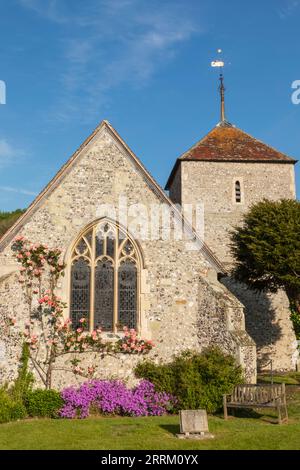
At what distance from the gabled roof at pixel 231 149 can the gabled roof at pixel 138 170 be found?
12.6 m

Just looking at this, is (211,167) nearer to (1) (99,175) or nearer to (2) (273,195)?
(2) (273,195)

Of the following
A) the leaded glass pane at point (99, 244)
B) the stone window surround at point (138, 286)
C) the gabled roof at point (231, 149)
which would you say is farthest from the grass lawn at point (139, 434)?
the gabled roof at point (231, 149)

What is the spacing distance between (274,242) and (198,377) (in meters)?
5.87

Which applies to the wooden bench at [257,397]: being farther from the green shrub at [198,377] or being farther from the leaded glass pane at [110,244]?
the leaded glass pane at [110,244]

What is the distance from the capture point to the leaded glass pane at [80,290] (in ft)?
43.3

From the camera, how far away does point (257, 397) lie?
11172mm

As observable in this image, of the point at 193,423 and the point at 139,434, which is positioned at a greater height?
the point at 193,423

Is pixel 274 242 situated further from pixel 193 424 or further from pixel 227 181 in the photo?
pixel 227 181

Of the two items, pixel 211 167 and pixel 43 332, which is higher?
pixel 211 167

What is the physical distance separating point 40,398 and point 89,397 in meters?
1.23

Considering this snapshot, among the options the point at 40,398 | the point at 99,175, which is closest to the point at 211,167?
the point at 99,175

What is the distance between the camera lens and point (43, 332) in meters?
12.7

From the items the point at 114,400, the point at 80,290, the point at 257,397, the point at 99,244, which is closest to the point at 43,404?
the point at 114,400

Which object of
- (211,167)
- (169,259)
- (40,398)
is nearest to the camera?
(40,398)
